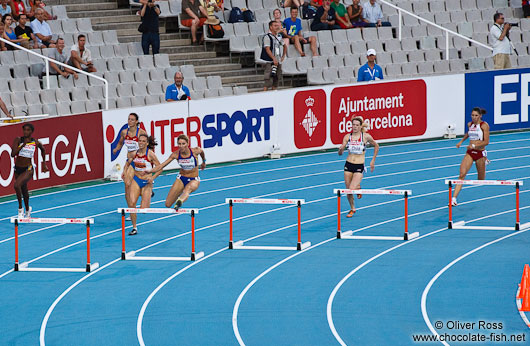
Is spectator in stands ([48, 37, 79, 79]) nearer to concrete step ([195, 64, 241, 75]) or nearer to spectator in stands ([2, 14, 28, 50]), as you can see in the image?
spectator in stands ([2, 14, 28, 50])

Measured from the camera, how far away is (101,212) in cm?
1859

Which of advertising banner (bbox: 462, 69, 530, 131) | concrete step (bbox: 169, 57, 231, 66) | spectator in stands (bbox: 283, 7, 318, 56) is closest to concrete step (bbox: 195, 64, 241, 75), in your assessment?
concrete step (bbox: 169, 57, 231, 66)

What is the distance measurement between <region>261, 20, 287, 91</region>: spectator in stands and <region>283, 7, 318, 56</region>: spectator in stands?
0.90 m

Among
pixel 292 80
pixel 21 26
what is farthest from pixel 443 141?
pixel 21 26

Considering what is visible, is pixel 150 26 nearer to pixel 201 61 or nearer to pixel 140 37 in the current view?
pixel 140 37

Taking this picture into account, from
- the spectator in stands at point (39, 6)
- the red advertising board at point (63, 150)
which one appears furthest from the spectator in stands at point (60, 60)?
the red advertising board at point (63, 150)

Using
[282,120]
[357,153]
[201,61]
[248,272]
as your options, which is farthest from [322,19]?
[248,272]

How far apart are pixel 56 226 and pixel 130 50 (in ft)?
27.5

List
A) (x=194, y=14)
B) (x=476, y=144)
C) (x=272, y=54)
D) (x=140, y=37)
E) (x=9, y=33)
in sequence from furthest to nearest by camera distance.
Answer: (x=140, y=37), (x=194, y=14), (x=272, y=54), (x=9, y=33), (x=476, y=144)

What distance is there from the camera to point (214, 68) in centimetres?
2684

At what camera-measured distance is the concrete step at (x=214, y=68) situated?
2659cm

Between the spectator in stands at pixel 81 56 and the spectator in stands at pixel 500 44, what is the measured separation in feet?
35.4

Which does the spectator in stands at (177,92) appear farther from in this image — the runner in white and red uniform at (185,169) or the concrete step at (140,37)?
the runner in white and red uniform at (185,169)

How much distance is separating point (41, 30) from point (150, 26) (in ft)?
8.38
